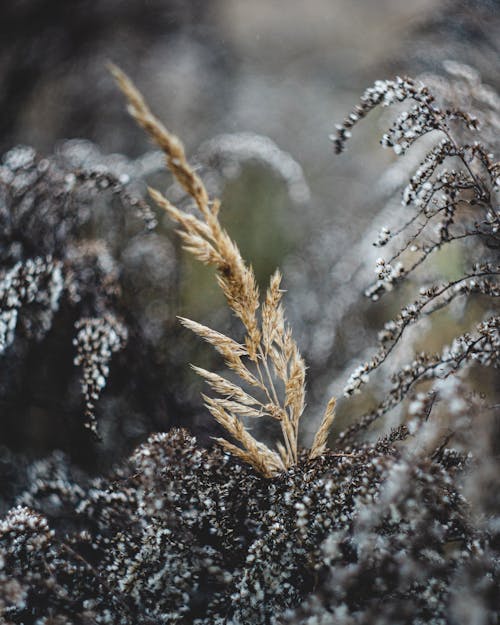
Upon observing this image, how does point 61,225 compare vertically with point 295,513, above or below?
above

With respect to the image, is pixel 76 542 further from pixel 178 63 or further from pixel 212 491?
pixel 178 63

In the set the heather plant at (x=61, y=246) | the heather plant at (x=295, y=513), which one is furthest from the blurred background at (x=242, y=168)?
the heather plant at (x=295, y=513)

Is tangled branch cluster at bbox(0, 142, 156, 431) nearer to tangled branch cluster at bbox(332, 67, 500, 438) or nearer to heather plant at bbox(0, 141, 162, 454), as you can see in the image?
heather plant at bbox(0, 141, 162, 454)

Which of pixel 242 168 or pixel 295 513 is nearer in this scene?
pixel 295 513

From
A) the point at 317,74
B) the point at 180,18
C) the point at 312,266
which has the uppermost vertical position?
the point at 180,18

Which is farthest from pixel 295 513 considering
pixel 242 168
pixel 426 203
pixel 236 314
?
pixel 242 168

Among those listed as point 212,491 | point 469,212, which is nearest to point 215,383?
point 212,491

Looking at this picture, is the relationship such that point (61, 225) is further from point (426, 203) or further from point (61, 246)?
point (426, 203)
